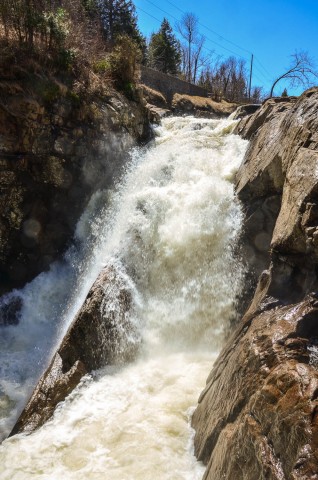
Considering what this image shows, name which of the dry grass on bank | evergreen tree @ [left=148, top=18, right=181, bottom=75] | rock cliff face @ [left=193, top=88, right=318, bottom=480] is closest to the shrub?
rock cliff face @ [left=193, top=88, right=318, bottom=480]

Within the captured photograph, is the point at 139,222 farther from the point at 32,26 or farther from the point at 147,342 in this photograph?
the point at 32,26

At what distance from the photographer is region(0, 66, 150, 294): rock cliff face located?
8.05 metres

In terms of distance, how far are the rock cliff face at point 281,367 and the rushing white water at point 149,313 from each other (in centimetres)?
Result: 74

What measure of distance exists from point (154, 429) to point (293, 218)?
3081 mm

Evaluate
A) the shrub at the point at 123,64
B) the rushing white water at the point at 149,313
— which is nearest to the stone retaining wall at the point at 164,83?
the shrub at the point at 123,64

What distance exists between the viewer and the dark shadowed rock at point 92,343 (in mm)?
5352

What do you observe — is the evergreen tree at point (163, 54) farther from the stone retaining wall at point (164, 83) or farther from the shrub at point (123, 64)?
the shrub at point (123, 64)

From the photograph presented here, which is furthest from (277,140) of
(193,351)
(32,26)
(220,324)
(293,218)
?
(32,26)

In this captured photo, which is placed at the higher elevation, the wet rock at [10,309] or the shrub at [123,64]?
the shrub at [123,64]

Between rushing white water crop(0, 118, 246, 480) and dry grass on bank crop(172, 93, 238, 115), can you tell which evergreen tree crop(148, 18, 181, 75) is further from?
rushing white water crop(0, 118, 246, 480)

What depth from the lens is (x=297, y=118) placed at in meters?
5.92

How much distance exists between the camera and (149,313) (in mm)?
6496

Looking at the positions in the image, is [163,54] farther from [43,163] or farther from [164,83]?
[43,163]

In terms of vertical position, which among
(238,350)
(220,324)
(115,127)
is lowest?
(220,324)
